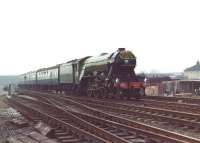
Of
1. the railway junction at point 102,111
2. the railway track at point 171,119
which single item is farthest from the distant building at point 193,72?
the railway track at point 171,119

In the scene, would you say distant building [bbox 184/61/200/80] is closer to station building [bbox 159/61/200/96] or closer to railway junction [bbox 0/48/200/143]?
station building [bbox 159/61/200/96]

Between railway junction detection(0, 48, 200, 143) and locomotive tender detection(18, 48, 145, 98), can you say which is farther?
locomotive tender detection(18, 48, 145, 98)

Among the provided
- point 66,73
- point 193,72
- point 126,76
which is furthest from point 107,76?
point 193,72

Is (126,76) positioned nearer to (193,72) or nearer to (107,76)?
(107,76)

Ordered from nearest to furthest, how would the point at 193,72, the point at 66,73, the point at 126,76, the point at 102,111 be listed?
the point at 102,111 → the point at 126,76 → the point at 66,73 → the point at 193,72

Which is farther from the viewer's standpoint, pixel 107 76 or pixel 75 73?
pixel 75 73

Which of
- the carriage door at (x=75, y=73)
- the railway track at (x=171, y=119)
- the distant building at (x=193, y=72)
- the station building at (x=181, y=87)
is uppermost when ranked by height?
the distant building at (x=193, y=72)

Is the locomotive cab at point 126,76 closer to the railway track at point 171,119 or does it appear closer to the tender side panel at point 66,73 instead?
the railway track at point 171,119

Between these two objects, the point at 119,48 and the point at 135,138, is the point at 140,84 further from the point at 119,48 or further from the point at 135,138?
the point at 135,138

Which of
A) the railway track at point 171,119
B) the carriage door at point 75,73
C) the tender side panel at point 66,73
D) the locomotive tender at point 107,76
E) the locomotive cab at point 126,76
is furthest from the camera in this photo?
the tender side panel at point 66,73

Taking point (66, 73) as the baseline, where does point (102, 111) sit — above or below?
below

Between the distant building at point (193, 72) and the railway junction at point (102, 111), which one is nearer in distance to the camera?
the railway junction at point (102, 111)

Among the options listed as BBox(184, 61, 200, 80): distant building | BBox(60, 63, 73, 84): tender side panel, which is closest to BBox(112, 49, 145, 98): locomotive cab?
BBox(60, 63, 73, 84): tender side panel

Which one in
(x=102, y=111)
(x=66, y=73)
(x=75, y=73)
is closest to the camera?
(x=102, y=111)
